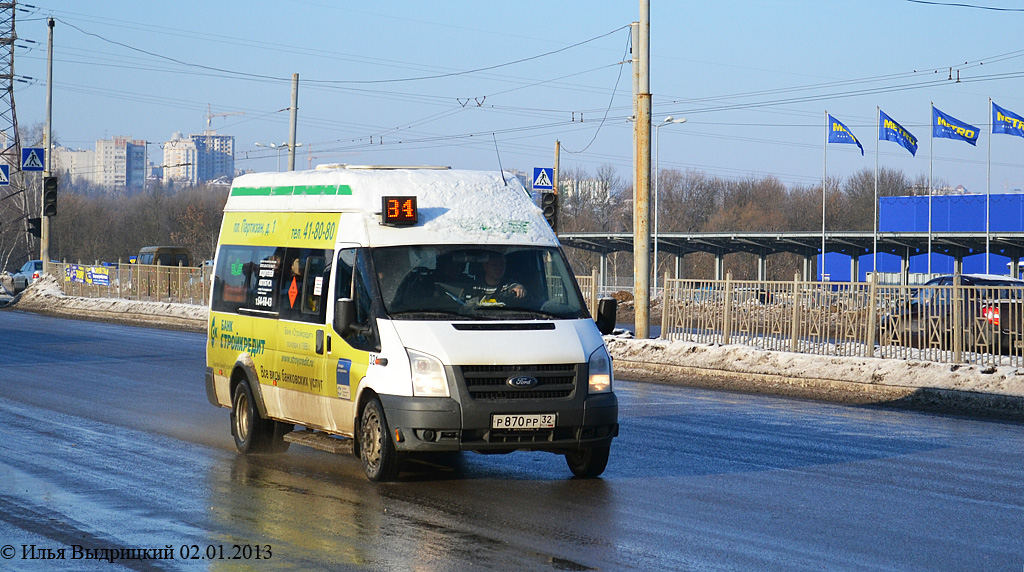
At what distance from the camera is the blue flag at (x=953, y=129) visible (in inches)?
2110

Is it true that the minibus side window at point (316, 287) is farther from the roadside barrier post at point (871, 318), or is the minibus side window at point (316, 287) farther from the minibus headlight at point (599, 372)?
the roadside barrier post at point (871, 318)

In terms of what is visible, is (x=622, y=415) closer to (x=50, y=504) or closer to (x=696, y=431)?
(x=696, y=431)

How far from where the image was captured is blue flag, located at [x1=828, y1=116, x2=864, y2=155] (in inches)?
2295

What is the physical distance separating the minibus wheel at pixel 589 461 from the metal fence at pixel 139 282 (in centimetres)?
2887

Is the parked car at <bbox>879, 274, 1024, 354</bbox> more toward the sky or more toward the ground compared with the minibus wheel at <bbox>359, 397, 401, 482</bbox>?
more toward the sky

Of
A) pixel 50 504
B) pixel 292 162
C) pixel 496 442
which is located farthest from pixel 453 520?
pixel 292 162

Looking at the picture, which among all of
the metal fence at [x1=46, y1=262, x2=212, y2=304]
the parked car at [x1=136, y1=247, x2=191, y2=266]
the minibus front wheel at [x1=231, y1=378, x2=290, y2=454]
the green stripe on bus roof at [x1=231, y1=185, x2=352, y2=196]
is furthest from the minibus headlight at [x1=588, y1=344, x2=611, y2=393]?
the parked car at [x1=136, y1=247, x2=191, y2=266]

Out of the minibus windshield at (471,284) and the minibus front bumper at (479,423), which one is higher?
the minibus windshield at (471,284)

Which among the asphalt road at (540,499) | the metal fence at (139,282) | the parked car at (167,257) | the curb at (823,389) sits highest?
the parked car at (167,257)

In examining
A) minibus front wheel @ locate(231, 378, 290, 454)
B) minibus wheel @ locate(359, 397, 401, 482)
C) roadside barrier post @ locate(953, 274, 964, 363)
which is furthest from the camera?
roadside barrier post @ locate(953, 274, 964, 363)

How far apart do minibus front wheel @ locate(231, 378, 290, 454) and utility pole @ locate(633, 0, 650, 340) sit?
12.6 m

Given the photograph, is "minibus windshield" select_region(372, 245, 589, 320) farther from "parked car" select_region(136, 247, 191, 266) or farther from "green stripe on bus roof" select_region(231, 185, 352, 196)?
"parked car" select_region(136, 247, 191, 266)

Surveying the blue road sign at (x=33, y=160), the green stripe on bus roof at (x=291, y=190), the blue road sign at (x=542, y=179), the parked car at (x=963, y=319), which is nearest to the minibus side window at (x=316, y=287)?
the green stripe on bus roof at (x=291, y=190)

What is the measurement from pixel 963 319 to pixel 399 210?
1116 centimetres
